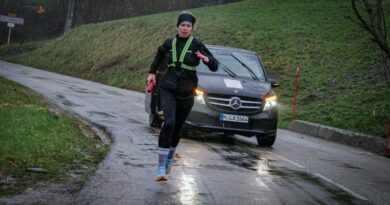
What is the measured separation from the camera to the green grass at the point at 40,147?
6.92 metres

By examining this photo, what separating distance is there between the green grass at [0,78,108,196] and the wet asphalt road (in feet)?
1.33

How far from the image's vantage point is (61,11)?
63031 mm

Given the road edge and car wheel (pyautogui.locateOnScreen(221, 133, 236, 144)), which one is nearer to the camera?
car wheel (pyautogui.locateOnScreen(221, 133, 236, 144))

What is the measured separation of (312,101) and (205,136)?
31.9ft

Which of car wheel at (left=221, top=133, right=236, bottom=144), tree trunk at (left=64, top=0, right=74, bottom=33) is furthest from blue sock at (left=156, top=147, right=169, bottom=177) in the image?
tree trunk at (left=64, top=0, right=74, bottom=33)

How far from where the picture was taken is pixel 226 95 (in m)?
11.2

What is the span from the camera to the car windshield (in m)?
12.3

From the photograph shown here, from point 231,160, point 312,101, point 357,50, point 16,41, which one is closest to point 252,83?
point 231,160

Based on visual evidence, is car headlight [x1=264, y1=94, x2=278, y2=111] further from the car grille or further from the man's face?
the man's face

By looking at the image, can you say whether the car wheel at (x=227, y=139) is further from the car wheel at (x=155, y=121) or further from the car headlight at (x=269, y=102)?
the car wheel at (x=155, y=121)

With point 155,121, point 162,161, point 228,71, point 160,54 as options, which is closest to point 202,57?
point 160,54

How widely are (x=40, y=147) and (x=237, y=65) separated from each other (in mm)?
5493

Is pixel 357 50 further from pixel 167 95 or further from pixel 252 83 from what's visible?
pixel 167 95

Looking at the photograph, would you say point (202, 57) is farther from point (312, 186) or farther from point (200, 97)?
point (200, 97)
